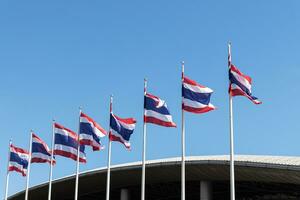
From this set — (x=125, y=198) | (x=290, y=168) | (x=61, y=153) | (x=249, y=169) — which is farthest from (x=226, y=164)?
(x=125, y=198)

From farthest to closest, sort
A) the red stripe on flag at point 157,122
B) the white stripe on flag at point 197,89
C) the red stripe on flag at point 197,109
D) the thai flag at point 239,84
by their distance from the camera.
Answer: the red stripe on flag at point 157,122 → the white stripe on flag at point 197,89 → the red stripe on flag at point 197,109 → the thai flag at point 239,84

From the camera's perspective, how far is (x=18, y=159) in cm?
4425

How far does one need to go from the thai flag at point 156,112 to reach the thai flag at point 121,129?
205 cm

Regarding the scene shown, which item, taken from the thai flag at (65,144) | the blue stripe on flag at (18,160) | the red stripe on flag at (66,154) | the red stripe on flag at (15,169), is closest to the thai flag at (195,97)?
the thai flag at (65,144)

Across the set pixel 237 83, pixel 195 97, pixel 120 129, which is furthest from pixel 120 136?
pixel 237 83

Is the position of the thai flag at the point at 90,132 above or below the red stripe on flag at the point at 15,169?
above

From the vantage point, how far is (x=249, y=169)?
44.8m

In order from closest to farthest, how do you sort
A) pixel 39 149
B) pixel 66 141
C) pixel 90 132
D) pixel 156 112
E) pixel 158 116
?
pixel 158 116 < pixel 156 112 < pixel 90 132 < pixel 66 141 < pixel 39 149

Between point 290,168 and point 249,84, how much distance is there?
44.6 feet

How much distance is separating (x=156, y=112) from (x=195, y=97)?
3.42m

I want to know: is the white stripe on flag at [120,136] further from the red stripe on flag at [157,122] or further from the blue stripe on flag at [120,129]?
the red stripe on flag at [157,122]

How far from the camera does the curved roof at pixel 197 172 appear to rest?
140 ft

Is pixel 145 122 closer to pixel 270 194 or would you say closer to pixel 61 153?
pixel 61 153

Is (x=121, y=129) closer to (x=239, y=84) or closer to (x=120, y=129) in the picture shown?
(x=120, y=129)
